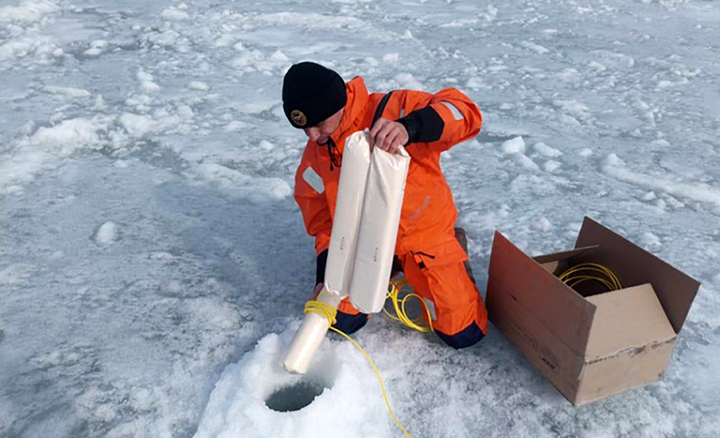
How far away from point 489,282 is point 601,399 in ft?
1.80

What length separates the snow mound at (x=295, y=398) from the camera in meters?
1.69

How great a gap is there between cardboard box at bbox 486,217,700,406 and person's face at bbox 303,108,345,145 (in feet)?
2.29

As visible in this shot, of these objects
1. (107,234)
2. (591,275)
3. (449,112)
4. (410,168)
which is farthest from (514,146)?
(107,234)

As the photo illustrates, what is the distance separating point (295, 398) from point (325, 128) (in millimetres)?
920

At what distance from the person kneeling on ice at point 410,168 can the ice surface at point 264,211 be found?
163mm

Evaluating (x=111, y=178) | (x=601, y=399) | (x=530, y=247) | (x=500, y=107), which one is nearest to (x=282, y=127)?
(x=111, y=178)

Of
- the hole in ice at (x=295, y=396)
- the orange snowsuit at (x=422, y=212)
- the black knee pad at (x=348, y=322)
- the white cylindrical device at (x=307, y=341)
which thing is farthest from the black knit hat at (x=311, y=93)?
the hole in ice at (x=295, y=396)

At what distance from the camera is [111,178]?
326cm

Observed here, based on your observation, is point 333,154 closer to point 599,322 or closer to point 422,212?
point 422,212

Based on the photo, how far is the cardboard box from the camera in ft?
5.61

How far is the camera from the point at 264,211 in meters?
3.00

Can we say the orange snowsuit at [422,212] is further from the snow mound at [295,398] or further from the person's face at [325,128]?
the snow mound at [295,398]

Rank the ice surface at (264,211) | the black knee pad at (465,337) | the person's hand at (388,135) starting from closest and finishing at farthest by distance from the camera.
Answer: the person's hand at (388,135) < the ice surface at (264,211) < the black knee pad at (465,337)

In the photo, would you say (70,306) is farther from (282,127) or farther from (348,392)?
(282,127)
